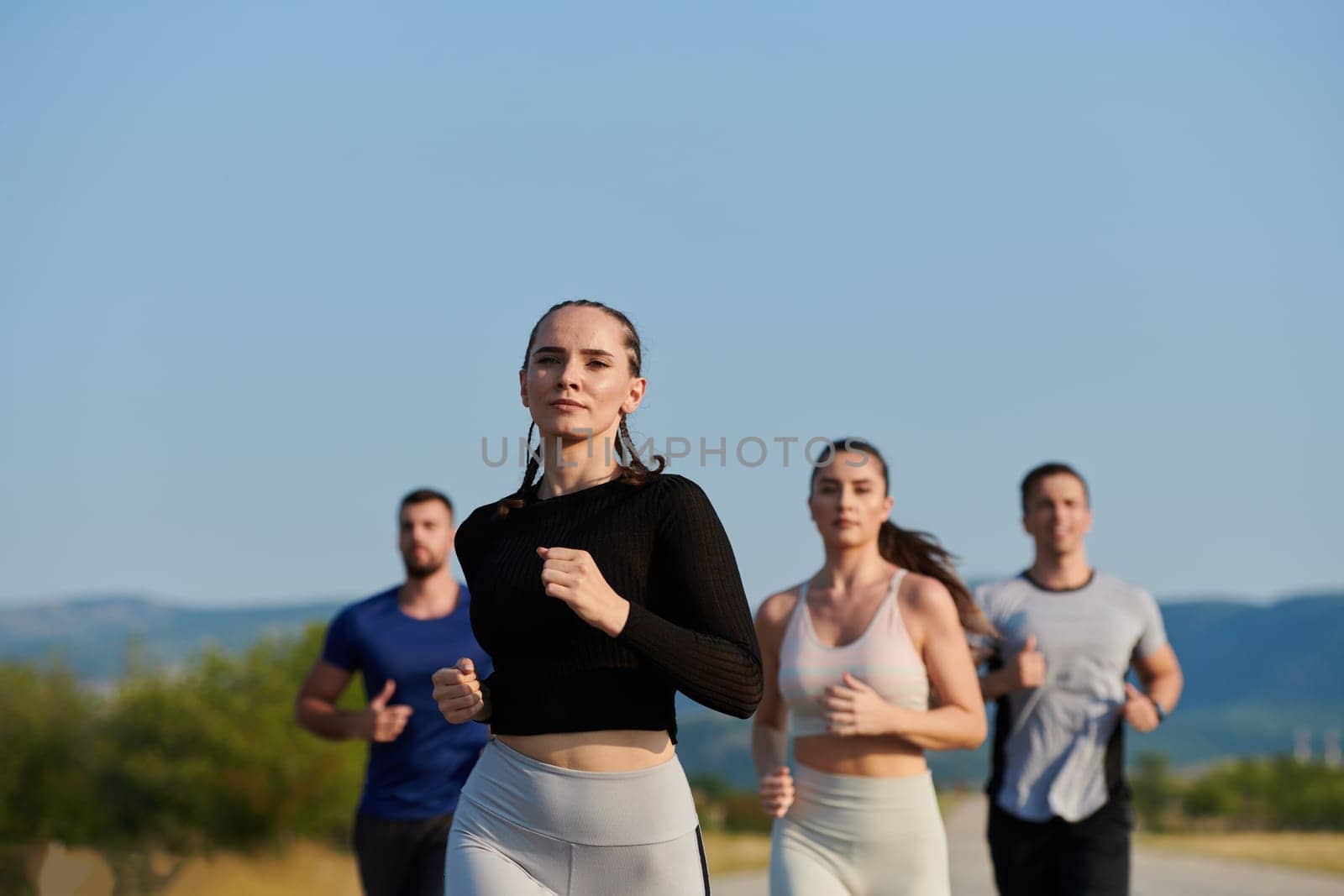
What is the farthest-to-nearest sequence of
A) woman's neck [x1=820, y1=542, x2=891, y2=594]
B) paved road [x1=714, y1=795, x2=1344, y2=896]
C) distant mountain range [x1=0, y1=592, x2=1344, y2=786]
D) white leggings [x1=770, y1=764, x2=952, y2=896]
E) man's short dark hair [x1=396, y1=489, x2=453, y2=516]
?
distant mountain range [x1=0, y1=592, x2=1344, y2=786]
paved road [x1=714, y1=795, x2=1344, y2=896]
man's short dark hair [x1=396, y1=489, x2=453, y2=516]
woman's neck [x1=820, y1=542, x2=891, y2=594]
white leggings [x1=770, y1=764, x2=952, y2=896]

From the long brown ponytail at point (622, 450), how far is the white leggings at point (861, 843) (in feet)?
7.56

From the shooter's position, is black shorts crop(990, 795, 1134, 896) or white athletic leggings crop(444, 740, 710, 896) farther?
black shorts crop(990, 795, 1134, 896)

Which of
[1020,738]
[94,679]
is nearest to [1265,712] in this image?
[94,679]

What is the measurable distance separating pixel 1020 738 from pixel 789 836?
1.88 m

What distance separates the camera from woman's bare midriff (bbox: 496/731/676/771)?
11.2 feet

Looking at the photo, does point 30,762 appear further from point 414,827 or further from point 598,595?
point 598,595

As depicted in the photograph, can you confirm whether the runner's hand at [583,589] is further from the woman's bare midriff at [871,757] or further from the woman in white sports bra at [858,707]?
the woman's bare midriff at [871,757]

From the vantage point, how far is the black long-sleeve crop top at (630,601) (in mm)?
3369

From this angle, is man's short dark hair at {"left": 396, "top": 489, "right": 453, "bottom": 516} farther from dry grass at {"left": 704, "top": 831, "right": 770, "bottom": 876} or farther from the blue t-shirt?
dry grass at {"left": 704, "top": 831, "right": 770, "bottom": 876}

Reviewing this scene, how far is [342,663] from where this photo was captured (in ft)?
24.7

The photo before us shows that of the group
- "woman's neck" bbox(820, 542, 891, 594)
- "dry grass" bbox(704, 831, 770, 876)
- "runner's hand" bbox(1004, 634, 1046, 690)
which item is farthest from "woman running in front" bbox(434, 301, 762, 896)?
"dry grass" bbox(704, 831, 770, 876)

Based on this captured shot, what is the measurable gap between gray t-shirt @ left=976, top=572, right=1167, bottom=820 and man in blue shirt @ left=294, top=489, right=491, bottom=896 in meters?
2.38

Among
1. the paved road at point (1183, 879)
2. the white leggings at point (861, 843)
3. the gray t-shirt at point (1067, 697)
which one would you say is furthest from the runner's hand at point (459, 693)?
the paved road at point (1183, 879)

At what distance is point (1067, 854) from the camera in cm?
694
